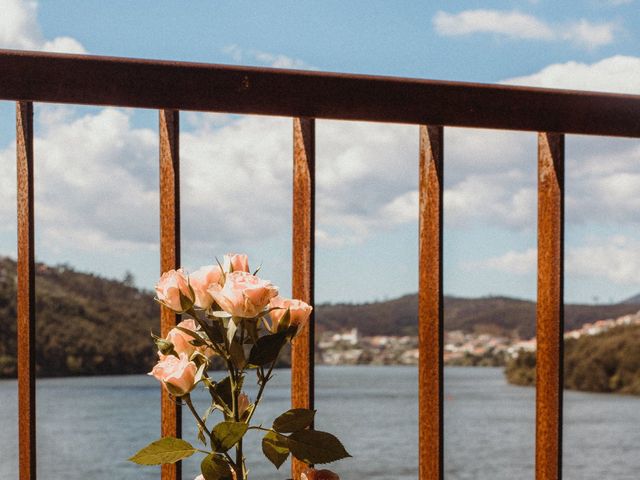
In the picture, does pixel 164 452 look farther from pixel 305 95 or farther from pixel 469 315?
pixel 469 315

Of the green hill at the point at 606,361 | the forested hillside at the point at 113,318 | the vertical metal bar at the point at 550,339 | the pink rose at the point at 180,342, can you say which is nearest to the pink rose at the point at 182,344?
the pink rose at the point at 180,342

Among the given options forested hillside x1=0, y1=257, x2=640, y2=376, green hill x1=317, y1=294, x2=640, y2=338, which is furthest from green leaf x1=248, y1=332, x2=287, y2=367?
green hill x1=317, y1=294, x2=640, y2=338

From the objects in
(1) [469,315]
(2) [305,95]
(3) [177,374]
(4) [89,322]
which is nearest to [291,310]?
(3) [177,374]

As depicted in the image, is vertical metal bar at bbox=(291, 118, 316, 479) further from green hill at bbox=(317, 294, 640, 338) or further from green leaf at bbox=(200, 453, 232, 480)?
green hill at bbox=(317, 294, 640, 338)

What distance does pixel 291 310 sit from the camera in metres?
0.98

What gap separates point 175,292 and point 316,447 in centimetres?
24

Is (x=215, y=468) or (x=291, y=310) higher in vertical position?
(x=291, y=310)

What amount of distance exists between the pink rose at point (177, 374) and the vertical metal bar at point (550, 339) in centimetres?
65

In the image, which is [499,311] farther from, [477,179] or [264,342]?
[264,342]

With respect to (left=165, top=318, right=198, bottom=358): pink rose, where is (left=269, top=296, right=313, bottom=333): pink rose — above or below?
above

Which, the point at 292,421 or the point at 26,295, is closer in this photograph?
the point at 292,421

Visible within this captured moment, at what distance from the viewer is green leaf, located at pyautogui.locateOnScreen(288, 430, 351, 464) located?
3.18 ft

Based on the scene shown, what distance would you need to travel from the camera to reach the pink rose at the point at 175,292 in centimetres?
96

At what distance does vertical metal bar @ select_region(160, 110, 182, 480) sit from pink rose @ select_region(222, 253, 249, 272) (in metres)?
0.24
